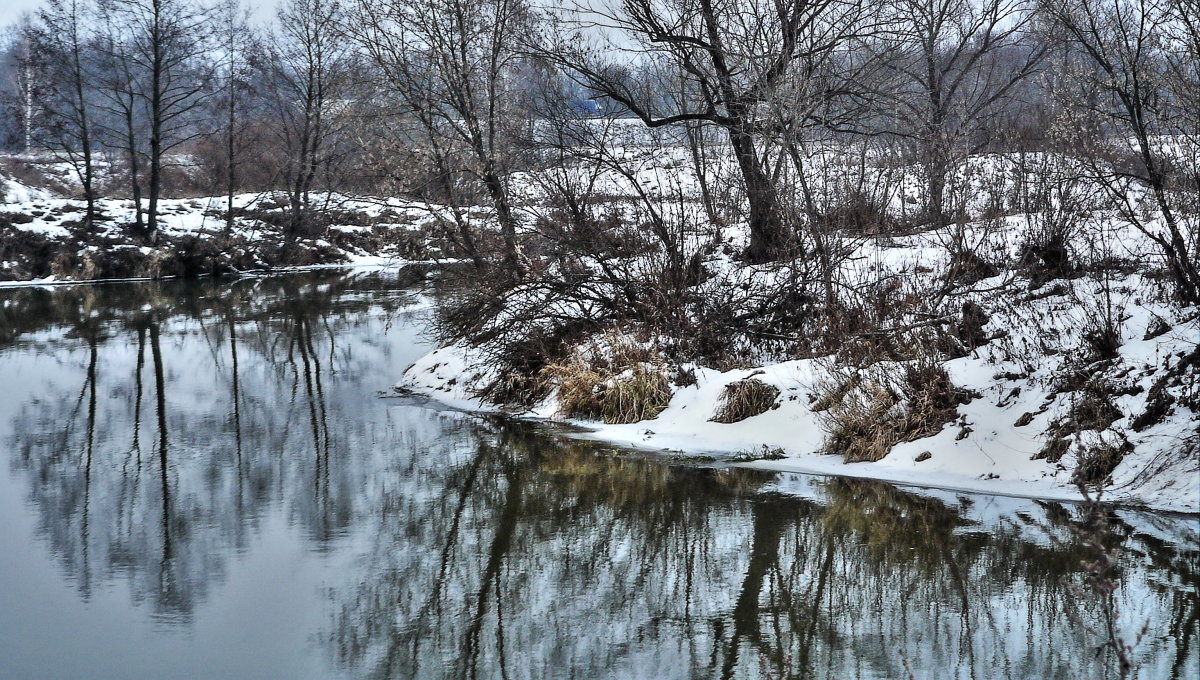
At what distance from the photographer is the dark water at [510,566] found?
209 inches

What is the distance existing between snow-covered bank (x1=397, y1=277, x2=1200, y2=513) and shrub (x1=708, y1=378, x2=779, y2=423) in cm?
7

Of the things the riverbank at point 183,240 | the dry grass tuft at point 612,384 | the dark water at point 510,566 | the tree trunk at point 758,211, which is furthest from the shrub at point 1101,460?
the riverbank at point 183,240

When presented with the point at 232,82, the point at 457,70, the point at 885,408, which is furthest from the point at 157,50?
the point at 885,408

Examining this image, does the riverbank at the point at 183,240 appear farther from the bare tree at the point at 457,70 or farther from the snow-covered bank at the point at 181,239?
the bare tree at the point at 457,70

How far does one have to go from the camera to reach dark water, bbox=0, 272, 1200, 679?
5.31m

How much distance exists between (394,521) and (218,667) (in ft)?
8.56

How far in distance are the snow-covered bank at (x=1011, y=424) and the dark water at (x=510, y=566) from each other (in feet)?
1.27

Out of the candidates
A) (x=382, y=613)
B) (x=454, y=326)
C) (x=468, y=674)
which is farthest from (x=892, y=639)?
(x=454, y=326)

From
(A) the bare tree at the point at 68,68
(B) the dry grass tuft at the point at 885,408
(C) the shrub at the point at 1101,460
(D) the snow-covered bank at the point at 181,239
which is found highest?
(A) the bare tree at the point at 68,68

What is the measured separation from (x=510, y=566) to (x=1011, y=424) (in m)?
4.28

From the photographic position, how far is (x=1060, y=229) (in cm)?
1081

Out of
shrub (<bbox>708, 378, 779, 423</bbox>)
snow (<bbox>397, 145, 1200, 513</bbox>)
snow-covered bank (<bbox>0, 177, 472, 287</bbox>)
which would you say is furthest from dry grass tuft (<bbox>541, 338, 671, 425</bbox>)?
snow-covered bank (<bbox>0, 177, 472, 287</bbox>)

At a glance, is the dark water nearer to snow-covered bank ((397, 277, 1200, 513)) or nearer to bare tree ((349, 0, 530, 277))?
snow-covered bank ((397, 277, 1200, 513))

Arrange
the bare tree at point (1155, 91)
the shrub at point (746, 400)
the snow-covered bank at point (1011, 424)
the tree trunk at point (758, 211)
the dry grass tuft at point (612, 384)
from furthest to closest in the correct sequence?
the tree trunk at point (758, 211) < the dry grass tuft at point (612, 384) < the shrub at point (746, 400) < the bare tree at point (1155, 91) < the snow-covered bank at point (1011, 424)
